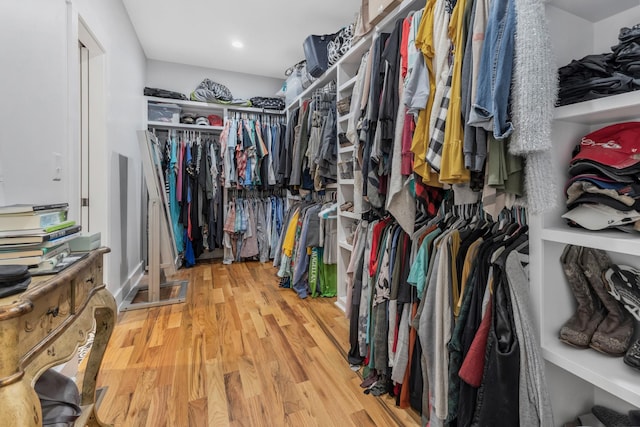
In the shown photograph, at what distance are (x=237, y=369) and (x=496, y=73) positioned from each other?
1813 millimetres

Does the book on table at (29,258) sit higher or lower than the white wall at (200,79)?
lower

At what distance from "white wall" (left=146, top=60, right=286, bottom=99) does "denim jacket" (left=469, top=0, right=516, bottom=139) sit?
3751 millimetres

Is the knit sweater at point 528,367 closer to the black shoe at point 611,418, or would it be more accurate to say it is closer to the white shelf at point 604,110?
the black shoe at point 611,418

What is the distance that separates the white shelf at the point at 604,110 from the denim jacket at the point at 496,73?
0.57 feet

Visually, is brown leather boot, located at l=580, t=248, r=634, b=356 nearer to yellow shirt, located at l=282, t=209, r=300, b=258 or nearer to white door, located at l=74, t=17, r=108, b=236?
yellow shirt, located at l=282, t=209, r=300, b=258

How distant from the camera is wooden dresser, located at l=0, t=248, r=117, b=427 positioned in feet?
1.79

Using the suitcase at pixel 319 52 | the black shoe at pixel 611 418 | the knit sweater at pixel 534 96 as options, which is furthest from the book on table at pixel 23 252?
the suitcase at pixel 319 52

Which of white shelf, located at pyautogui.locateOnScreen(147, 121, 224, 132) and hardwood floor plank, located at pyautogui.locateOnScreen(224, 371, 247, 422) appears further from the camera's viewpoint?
white shelf, located at pyautogui.locateOnScreen(147, 121, 224, 132)

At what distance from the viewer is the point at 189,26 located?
9.82 feet

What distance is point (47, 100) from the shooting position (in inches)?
53.4

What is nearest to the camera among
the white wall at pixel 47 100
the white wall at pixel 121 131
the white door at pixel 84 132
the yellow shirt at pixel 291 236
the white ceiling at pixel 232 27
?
the white wall at pixel 47 100

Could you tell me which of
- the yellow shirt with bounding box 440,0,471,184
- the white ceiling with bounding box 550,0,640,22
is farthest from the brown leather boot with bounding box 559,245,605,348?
the white ceiling with bounding box 550,0,640,22

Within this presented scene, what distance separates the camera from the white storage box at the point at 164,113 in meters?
3.68

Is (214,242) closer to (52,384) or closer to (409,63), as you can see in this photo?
(52,384)
